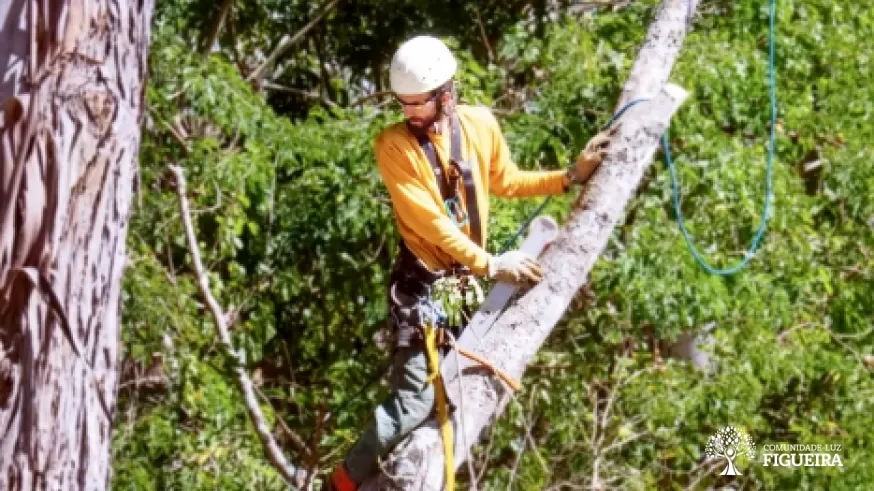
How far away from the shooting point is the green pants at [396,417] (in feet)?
14.7

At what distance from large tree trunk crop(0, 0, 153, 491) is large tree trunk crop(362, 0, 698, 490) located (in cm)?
104

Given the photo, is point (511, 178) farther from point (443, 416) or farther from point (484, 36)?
point (484, 36)

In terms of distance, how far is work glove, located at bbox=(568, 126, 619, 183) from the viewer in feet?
14.6

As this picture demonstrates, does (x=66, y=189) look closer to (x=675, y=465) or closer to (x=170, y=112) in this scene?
(x=170, y=112)

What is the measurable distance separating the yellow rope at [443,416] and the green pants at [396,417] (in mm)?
79

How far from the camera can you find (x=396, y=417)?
177 inches

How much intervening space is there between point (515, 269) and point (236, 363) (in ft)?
11.4

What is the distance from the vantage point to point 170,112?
7520mm

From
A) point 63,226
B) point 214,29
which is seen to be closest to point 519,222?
point 214,29

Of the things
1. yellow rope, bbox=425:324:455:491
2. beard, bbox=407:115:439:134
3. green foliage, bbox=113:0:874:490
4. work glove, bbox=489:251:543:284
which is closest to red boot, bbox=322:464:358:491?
yellow rope, bbox=425:324:455:491

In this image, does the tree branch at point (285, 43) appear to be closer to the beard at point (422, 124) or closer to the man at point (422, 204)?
the man at point (422, 204)

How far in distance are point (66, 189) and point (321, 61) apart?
5.58 meters

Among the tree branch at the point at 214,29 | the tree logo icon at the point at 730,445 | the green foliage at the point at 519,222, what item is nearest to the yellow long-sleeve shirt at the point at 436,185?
the green foliage at the point at 519,222

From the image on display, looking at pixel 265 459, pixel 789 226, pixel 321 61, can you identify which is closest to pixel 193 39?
pixel 321 61
